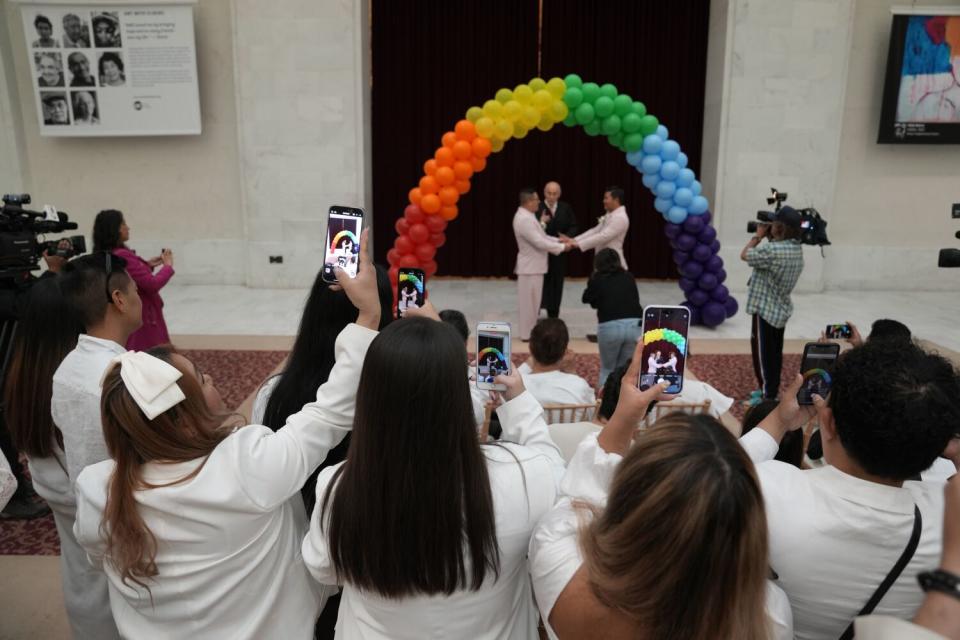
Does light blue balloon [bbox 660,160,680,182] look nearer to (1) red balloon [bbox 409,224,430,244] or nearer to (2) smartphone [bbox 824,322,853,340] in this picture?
(1) red balloon [bbox 409,224,430,244]

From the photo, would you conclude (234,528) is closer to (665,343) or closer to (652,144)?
(665,343)

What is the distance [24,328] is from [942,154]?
369 inches

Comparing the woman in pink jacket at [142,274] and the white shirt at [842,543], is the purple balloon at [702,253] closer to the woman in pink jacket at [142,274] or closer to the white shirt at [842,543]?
the woman in pink jacket at [142,274]

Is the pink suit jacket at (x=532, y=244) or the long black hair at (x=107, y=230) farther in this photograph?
the pink suit jacket at (x=532, y=244)

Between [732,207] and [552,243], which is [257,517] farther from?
[732,207]

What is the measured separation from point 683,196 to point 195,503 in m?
5.83

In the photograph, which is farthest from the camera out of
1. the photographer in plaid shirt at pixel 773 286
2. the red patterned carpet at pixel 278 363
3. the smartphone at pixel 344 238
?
the red patterned carpet at pixel 278 363

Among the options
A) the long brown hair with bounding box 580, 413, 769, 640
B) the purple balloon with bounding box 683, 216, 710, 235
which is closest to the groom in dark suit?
the purple balloon with bounding box 683, 216, 710, 235

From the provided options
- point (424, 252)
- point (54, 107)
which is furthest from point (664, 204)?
point (54, 107)

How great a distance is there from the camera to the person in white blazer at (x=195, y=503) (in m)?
1.41

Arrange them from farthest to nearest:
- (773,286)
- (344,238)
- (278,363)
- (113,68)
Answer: (113,68) → (278,363) → (773,286) → (344,238)

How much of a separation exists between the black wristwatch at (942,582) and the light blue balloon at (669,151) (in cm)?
593

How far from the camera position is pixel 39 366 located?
92.4 inches

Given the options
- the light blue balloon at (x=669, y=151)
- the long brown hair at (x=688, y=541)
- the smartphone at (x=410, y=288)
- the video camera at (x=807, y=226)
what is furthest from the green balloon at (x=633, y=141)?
the long brown hair at (x=688, y=541)
